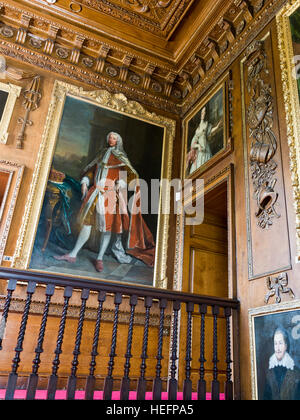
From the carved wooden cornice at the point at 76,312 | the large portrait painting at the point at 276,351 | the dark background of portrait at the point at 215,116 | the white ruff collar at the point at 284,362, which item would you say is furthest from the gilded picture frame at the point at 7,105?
the white ruff collar at the point at 284,362

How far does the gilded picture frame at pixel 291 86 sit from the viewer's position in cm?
374

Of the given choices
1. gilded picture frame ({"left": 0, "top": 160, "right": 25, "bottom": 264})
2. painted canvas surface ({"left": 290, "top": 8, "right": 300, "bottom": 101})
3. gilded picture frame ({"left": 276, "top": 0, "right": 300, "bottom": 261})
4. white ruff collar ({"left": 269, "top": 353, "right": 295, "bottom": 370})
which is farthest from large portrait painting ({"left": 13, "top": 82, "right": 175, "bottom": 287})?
painted canvas surface ({"left": 290, "top": 8, "right": 300, "bottom": 101})

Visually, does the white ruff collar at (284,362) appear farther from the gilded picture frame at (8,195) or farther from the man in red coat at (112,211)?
the gilded picture frame at (8,195)

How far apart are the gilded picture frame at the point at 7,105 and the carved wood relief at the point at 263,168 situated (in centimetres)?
376

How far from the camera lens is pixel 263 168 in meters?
4.33

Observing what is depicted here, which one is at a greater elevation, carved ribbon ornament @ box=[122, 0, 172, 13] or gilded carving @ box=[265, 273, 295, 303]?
carved ribbon ornament @ box=[122, 0, 172, 13]

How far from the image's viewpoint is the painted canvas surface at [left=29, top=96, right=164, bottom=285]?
5.44 m

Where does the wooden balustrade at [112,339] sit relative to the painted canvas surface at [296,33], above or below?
below

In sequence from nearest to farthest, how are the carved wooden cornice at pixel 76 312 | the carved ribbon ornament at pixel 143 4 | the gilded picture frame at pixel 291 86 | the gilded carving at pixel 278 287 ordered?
1. the gilded carving at pixel 278 287
2. the gilded picture frame at pixel 291 86
3. the carved wooden cornice at pixel 76 312
4. the carved ribbon ornament at pixel 143 4

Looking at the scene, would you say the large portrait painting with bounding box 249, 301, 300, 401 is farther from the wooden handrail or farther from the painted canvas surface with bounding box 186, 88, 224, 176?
the painted canvas surface with bounding box 186, 88, 224, 176

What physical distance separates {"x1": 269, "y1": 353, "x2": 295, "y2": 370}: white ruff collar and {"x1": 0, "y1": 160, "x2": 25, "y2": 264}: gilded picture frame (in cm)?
378

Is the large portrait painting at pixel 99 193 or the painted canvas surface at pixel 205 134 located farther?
the painted canvas surface at pixel 205 134

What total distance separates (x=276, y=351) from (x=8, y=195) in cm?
428
